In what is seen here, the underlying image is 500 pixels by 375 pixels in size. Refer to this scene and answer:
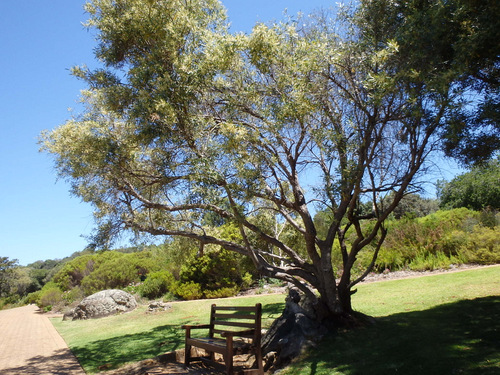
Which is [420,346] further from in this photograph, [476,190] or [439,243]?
[476,190]

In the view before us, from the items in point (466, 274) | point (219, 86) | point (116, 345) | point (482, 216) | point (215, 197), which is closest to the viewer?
point (215, 197)

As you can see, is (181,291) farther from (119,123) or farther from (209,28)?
(209,28)

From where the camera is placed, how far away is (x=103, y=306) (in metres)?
16.8

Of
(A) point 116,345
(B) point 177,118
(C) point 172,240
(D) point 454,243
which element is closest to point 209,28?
(B) point 177,118

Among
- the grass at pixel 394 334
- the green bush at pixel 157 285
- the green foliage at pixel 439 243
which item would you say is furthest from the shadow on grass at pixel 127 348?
the green foliage at pixel 439 243

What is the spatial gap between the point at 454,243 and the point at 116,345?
1314 centimetres

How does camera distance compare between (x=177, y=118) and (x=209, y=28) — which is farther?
(x=209, y=28)

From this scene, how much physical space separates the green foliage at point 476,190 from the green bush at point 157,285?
751 inches

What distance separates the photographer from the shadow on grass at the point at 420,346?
16.1 feet

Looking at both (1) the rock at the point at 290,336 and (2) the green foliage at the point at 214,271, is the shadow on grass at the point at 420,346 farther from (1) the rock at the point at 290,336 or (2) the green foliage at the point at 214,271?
(2) the green foliage at the point at 214,271

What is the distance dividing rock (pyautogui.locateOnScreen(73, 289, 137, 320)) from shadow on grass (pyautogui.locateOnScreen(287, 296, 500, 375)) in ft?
41.2

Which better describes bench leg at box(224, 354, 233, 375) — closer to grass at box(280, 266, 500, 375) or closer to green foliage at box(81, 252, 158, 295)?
grass at box(280, 266, 500, 375)

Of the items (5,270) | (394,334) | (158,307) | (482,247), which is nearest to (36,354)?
(158,307)

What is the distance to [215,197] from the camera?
6.98m
